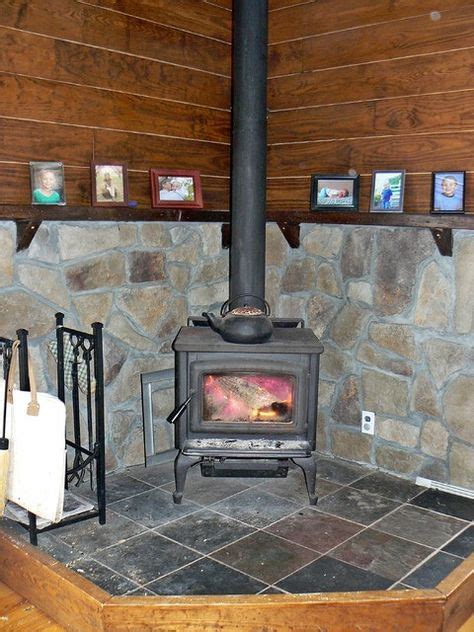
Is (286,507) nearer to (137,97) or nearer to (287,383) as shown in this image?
(287,383)

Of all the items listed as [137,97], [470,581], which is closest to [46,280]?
[137,97]

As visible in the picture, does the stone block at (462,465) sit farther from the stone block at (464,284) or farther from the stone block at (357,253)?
the stone block at (357,253)

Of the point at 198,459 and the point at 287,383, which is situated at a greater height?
the point at 287,383

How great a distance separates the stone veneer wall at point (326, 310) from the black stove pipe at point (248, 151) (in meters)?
0.37

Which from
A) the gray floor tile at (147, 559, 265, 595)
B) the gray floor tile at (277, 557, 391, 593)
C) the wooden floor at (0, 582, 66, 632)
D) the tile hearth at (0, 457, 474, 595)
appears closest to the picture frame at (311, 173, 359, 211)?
the tile hearth at (0, 457, 474, 595)

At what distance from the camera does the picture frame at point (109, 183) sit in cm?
291

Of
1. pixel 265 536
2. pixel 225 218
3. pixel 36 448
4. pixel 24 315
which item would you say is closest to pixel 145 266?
pixel 225 218

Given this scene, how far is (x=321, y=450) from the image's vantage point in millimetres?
3439

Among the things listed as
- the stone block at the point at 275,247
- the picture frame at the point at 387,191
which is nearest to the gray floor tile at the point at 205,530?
the stone block at the point at 275,247

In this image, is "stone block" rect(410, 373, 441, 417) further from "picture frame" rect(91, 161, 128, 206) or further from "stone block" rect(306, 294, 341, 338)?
"picture frame" rect(91, 161, 128, 206)

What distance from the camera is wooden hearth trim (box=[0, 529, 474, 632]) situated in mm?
2051

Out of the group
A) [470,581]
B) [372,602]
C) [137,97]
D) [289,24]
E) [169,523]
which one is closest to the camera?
[372,602]

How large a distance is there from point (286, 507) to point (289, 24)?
2271 mm

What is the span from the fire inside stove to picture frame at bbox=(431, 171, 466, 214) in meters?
0.99
